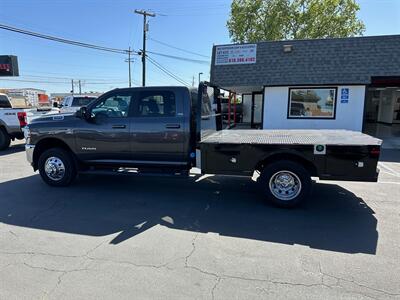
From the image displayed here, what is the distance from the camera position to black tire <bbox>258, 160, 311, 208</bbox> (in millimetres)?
4734

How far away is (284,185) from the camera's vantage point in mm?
4926

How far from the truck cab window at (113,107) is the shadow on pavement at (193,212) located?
5.05 feet

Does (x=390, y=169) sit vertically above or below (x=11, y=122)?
below

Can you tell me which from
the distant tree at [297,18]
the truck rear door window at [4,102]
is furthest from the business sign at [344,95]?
the distant tree at [297,18]

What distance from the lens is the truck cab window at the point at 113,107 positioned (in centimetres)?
570

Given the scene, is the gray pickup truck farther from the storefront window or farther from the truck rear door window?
the storefront window

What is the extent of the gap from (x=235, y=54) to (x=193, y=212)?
37.4 feet

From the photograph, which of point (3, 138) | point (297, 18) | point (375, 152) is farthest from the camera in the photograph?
point (297, 18)

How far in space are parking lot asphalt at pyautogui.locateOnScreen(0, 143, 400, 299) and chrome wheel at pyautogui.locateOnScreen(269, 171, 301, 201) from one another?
257mm

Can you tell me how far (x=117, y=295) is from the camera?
2715 mm

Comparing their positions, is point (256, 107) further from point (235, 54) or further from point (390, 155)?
point (390, 155)

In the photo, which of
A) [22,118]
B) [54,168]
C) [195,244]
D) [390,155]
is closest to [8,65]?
[22,118]

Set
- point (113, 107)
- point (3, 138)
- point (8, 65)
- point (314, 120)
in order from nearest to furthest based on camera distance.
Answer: point (113, 107) < point (3, 138) < point (314, 120) < point (8, 65)

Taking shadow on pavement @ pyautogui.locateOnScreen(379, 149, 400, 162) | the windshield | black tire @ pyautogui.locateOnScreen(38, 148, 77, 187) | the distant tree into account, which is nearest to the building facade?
shadow on pavement @ pyautogui.locateOnScreen(379, 149, 400, 162)
